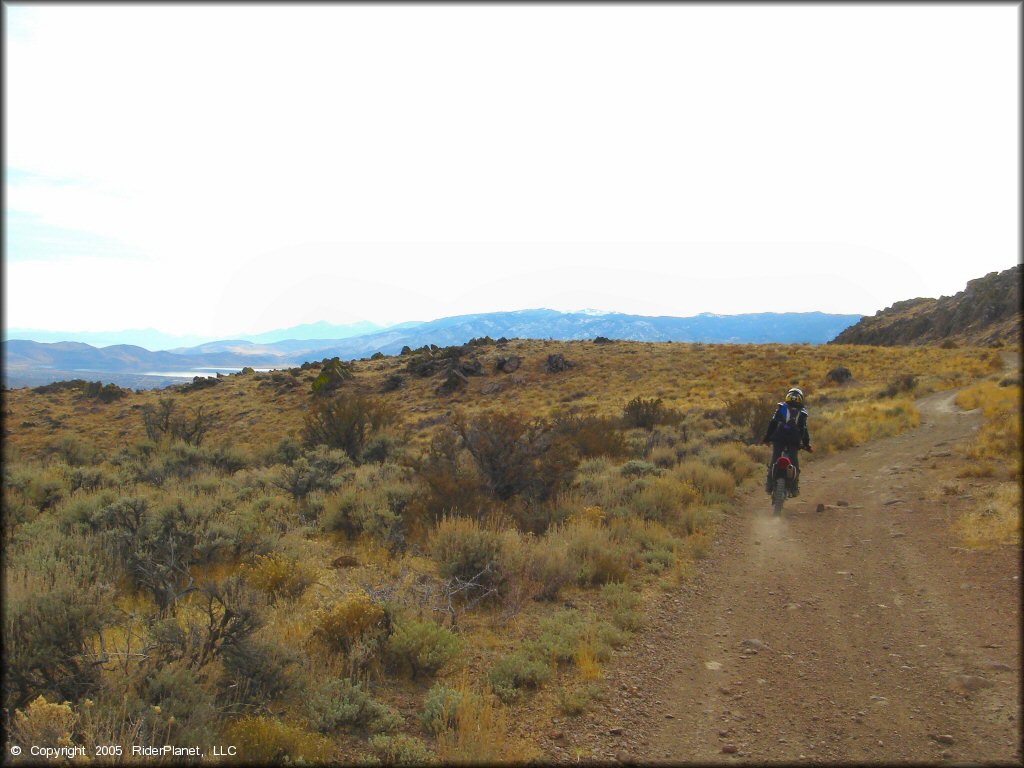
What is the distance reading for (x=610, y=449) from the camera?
1372cm

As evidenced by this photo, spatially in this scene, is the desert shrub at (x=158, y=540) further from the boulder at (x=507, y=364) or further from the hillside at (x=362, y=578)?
the boulder at (x=507, y=364)

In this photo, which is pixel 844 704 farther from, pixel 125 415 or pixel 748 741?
pixel 125 415

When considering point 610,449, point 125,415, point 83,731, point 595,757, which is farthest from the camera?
point 125,415

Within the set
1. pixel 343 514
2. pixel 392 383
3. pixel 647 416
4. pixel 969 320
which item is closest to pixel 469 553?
pixel 343 514

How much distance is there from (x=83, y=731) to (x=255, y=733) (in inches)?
35.9

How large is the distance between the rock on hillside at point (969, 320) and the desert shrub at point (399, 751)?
188 feet

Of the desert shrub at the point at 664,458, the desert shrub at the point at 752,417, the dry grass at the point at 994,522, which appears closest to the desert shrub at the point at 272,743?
the dry grass at the point at 994,522

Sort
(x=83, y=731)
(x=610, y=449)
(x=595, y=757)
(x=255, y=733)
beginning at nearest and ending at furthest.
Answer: (x=83, y=731) < (x=255, y=733) < (x=595, y=757) < (x=610, y=449)

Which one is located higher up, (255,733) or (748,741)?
(255,733)

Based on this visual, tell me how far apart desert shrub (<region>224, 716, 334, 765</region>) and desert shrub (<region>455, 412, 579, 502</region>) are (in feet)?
19.8

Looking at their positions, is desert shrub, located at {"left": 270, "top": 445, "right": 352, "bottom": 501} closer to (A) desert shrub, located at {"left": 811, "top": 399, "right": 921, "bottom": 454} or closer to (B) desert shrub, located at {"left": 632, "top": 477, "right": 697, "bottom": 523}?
(B) desert shrub, located at {"left": 632, "top": 477, "right": 697, "bottom": 523}

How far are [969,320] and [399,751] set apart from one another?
79.2 metres

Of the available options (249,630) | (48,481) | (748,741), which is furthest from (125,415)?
(748,741)

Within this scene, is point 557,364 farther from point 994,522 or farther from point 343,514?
point 994,522
